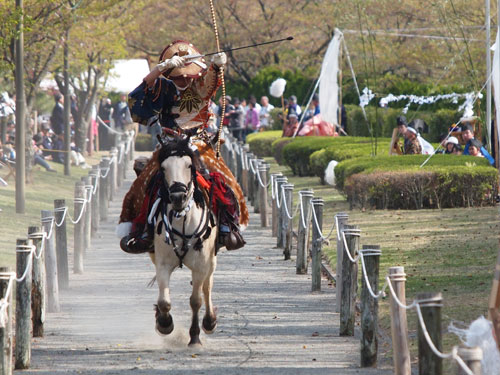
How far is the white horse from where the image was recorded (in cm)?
907

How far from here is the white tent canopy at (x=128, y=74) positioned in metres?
40.0

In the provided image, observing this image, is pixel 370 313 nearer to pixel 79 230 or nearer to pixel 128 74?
pixel 79 230

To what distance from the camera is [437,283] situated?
12.2 metres

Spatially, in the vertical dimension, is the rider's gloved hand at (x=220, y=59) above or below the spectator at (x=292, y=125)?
above

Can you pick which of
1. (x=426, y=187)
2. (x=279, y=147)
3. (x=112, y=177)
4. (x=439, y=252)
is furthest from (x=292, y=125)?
(x=439, y=252)

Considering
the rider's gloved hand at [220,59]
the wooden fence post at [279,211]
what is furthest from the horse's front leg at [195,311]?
the wooden fence post at [279,211]

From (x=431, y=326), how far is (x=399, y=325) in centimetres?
92

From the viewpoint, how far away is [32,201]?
21.5 m

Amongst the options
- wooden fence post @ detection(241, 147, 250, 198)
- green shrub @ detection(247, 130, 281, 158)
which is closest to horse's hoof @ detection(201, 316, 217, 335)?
wooden fence post @ detection(241, 147, 250, 198)

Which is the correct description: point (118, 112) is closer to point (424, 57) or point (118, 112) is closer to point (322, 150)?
point (424, 57)

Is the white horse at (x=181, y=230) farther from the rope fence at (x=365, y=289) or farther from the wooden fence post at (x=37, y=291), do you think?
the rope fence at (x=365, y=289)

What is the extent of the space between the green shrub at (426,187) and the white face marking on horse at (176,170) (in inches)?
403

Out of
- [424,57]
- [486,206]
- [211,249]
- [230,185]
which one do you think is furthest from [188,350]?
[424,57]

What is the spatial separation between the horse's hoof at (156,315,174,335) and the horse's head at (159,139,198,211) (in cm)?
118
